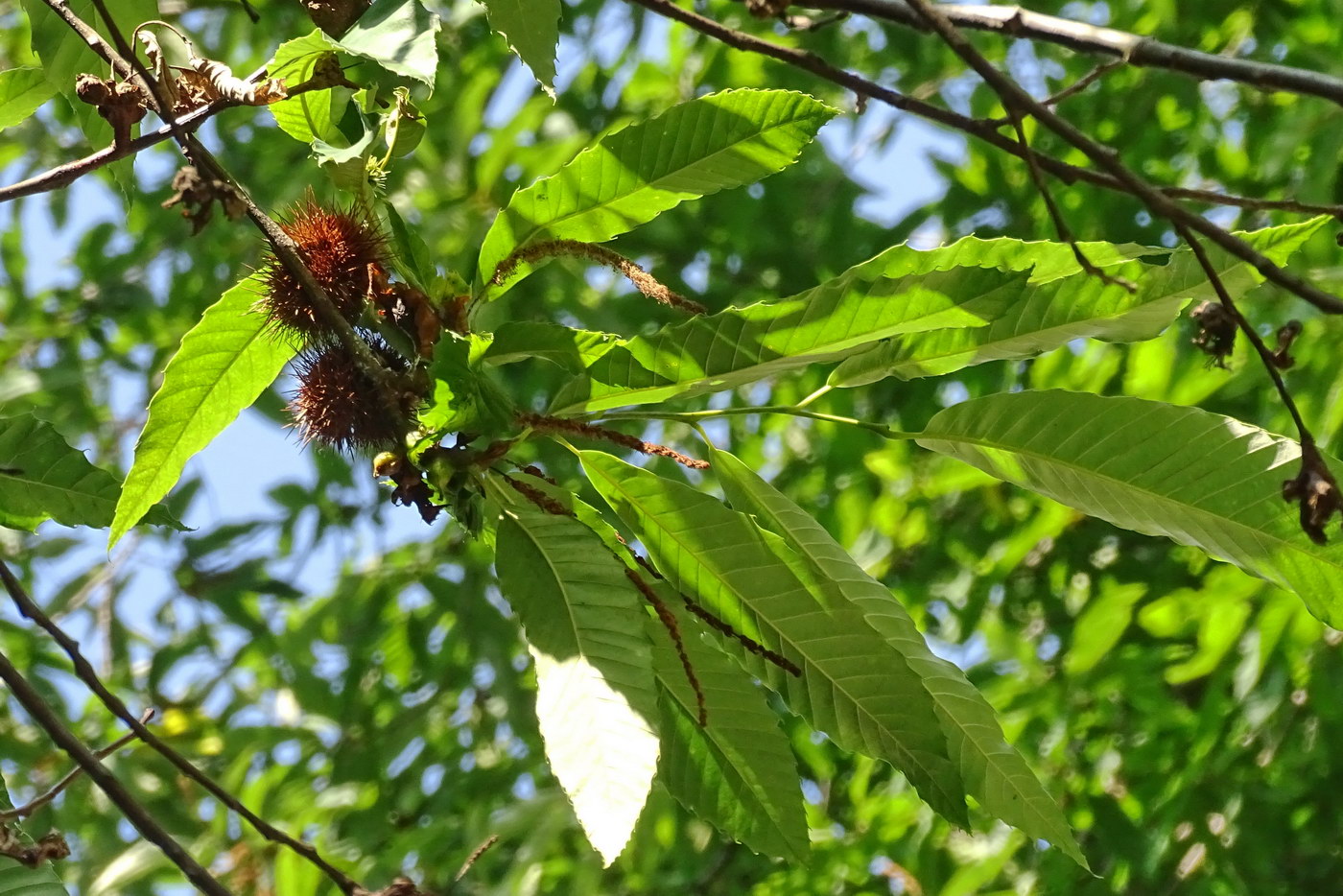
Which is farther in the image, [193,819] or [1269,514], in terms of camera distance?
[193,819]

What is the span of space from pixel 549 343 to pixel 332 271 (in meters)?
0.23

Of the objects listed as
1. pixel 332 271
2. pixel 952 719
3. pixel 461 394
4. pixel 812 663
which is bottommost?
pixel 952 719

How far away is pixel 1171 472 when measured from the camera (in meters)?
1.05

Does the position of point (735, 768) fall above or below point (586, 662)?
below

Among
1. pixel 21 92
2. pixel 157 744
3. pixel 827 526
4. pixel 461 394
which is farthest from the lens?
pixel 827 526

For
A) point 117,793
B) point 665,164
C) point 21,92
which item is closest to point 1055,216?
point 665,164

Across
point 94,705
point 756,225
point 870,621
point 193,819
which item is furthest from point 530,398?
point 870,621

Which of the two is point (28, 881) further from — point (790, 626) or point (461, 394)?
point (790, 626)

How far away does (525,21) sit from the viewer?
1.20 m

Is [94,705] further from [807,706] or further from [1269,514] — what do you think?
[1269,514]

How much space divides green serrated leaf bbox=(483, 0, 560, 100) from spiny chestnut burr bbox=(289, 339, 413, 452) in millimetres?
315

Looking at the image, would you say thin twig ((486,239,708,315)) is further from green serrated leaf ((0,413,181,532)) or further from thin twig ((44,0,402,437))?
green serrated leaf ((0,413,181,532))

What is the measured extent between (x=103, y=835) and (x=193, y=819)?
0.78 feet

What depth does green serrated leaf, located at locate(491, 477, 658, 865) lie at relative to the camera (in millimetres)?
902
